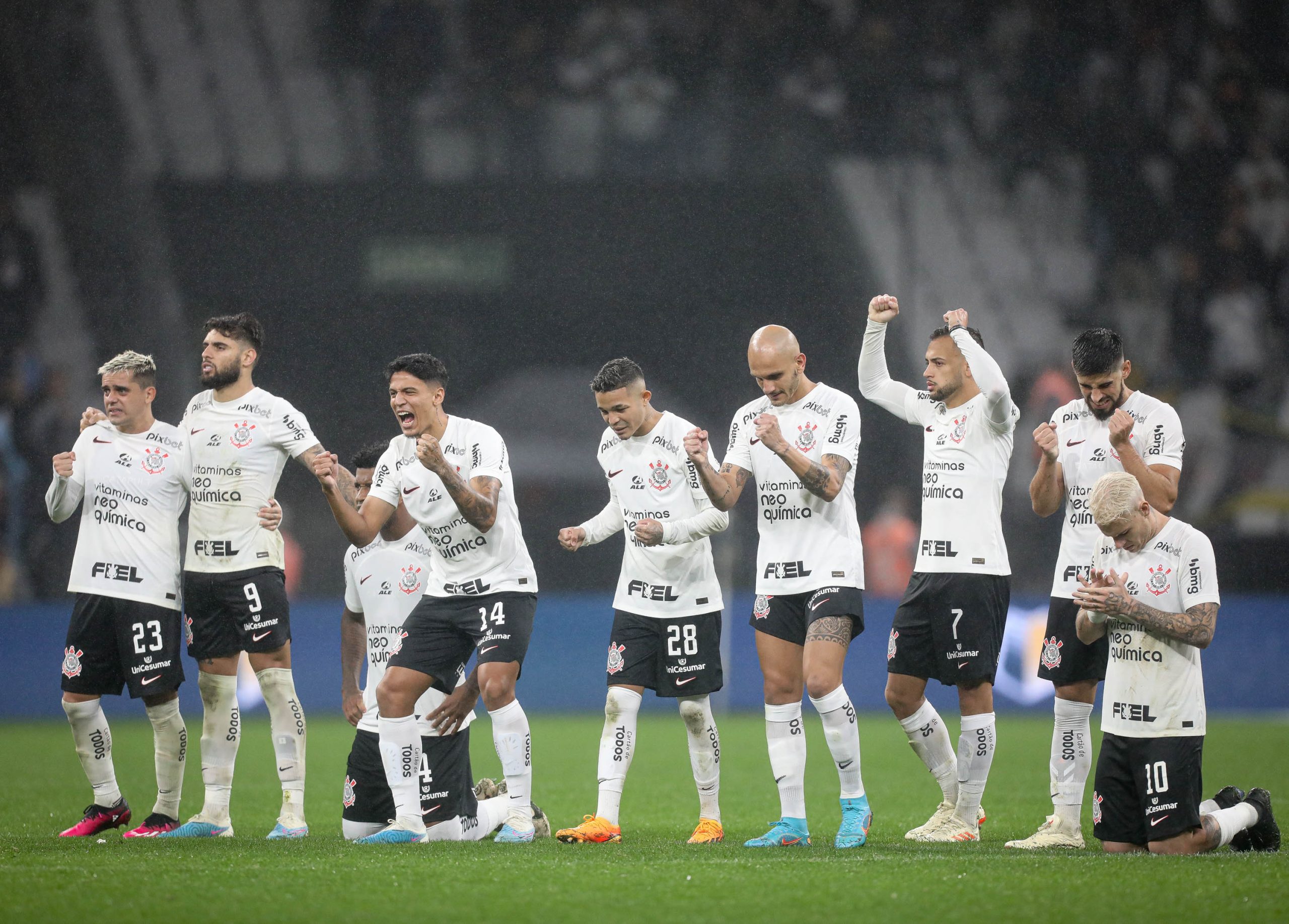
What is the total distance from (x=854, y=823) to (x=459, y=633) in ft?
7.31

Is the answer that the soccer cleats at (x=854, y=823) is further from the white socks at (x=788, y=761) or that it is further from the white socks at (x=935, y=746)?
the white socks at (x=935, y=746)

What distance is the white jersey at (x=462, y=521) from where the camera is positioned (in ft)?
23.8

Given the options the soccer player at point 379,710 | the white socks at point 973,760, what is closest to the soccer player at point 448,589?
the soccer player at point 379,710

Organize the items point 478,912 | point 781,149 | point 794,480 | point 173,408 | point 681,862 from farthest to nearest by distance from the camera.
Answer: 1. point 781,149
2. point 173,408
3. point 794,480
4. point 681,862
5. point 478,912

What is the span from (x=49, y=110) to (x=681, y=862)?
1833cm


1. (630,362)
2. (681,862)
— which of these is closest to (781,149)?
(630,362)

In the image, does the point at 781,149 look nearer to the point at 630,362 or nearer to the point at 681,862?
the point at 630,362

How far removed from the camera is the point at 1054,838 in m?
6.95

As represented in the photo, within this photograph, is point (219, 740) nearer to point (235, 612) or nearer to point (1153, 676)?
point (235, 612)

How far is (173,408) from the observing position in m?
19.2

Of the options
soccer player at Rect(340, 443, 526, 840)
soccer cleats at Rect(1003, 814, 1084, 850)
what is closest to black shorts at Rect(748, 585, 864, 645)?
soccer cleats at Rect(1003, 814, 1084, 850)

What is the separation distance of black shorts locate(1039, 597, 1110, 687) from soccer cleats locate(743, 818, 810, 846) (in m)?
1.50

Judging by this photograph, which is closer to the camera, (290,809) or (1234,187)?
(290,809)

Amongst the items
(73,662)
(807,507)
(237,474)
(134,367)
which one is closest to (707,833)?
(807,507)
